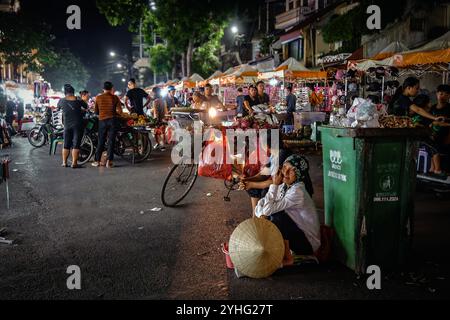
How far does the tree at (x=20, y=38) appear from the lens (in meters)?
33.3

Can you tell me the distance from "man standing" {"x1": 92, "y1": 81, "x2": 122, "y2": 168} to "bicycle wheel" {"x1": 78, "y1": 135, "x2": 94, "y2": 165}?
602 millimetres

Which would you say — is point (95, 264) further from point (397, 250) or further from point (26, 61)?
point (26, 61)

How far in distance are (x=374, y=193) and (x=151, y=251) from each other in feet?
8.38

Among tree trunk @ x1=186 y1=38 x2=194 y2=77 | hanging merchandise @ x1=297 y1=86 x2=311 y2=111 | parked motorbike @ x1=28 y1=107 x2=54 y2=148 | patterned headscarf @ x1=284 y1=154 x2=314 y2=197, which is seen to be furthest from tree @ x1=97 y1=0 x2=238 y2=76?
patterned headscarf @ x1=284 y1=154 x2=314 y2=197

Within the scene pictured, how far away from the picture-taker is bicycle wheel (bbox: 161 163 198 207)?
7074 millimetres

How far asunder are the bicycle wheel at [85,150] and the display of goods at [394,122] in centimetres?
883

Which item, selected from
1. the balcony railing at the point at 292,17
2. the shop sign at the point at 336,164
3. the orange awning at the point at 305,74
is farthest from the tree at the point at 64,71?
the shop sign at the point at 336,164

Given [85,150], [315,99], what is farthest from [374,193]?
[315,99]

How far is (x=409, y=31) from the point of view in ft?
57.4

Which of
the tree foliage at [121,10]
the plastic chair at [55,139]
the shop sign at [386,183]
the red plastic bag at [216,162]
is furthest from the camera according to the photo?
the tree foliage at [121,10]

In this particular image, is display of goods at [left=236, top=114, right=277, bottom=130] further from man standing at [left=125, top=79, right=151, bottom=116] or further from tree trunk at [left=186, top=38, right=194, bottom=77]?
tree trunk at [left=186, top=38, right=194, bottom=77]

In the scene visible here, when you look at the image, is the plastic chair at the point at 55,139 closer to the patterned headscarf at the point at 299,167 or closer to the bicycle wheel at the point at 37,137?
the bicycle wheel at the point at 37,137

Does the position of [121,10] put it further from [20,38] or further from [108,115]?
[108,115]

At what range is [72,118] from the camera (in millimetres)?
10609
